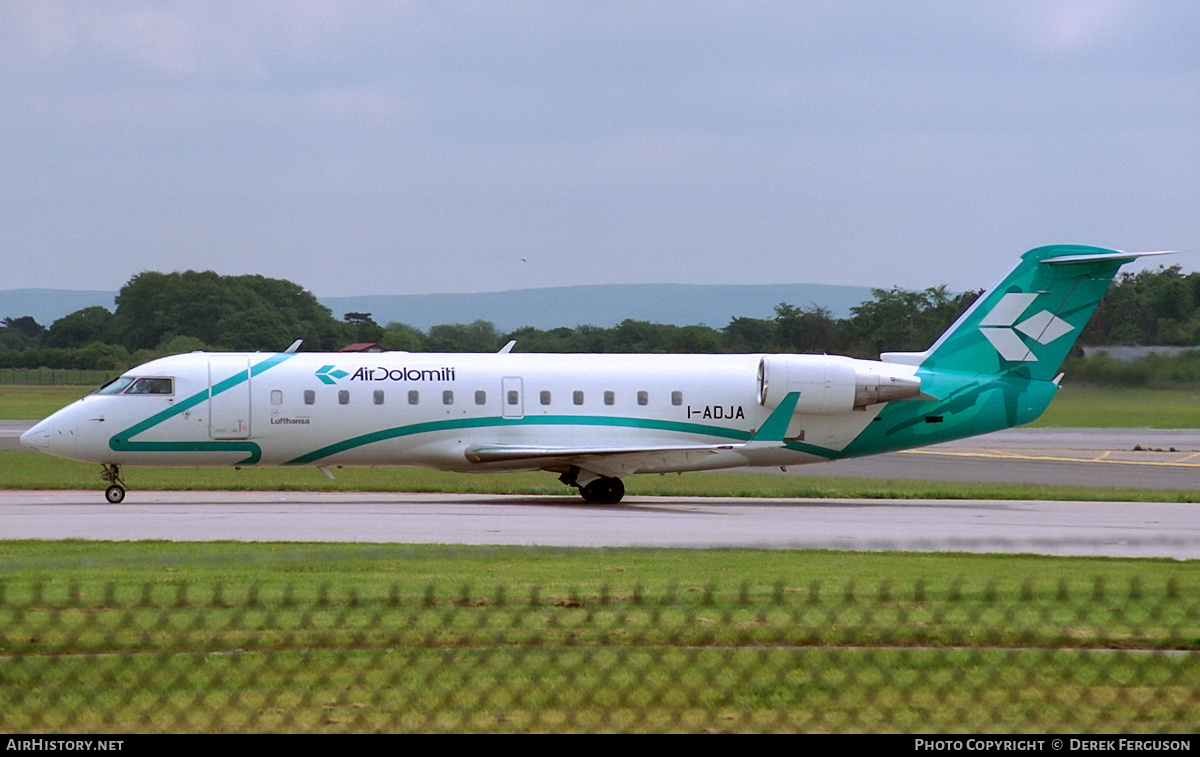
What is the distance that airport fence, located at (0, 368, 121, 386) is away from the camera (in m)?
80.1

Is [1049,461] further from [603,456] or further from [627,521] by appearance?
[627,521]

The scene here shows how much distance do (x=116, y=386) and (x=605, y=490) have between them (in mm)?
10076

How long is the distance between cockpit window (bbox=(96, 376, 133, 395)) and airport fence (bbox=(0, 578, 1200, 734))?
13.9 meters

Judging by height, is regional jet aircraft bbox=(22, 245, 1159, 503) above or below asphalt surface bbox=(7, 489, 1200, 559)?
above

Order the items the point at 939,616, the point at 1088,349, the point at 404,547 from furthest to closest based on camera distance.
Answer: the point at 1088,349, the point at 404,547, the point at 939,616

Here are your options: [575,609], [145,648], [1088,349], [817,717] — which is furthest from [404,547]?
[1088,349]

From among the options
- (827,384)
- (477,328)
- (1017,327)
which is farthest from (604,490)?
(477,328)

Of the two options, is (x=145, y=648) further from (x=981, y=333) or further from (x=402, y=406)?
(x=981, y=333)

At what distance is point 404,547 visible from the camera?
1711 centimetres

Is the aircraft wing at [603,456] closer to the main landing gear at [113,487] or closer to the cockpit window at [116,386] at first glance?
the main landing gear at [113,487]

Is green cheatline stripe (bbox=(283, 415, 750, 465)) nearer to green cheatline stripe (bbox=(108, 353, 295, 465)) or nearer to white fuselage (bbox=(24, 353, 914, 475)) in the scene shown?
white fuselage (bbox=(24, 353, 914, 475))

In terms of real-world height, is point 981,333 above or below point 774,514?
above

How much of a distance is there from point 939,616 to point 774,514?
1325 centimetres

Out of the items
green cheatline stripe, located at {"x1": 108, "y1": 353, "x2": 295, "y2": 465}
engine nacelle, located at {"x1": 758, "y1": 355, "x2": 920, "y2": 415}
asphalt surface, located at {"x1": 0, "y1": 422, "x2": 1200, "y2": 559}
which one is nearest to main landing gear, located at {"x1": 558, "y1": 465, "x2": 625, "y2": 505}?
asphalt surface, located at {"x1": 0, "y1": 422, "x2": 1200, "y2": 559}
